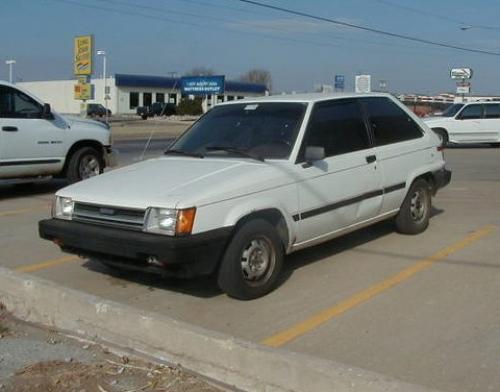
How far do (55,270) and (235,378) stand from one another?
3136 mm

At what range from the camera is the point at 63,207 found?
5.71 meters

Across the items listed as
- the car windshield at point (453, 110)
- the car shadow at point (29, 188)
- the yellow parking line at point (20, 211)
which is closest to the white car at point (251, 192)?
the yellow parking line at point (20, 211)

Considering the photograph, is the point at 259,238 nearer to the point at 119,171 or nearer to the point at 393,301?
the point at 393,301

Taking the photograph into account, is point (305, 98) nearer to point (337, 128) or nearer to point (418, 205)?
point (337, 128)

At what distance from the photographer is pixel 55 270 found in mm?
6480

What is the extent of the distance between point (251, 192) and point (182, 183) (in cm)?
54

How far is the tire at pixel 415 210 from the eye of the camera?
7418mm

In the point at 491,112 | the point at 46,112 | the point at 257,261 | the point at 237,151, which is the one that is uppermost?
the point at 491,112

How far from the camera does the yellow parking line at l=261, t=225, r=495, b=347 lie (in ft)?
15.3

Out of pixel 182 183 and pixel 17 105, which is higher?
pixel 17 105

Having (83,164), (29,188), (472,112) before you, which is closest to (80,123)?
(83,164)

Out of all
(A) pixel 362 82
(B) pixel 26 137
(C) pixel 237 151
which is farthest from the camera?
(A) pixel 362 82

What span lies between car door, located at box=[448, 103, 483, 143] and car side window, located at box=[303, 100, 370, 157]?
1697cm

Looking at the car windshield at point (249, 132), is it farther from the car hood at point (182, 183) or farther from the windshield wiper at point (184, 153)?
the car hood at point (182, 183)
